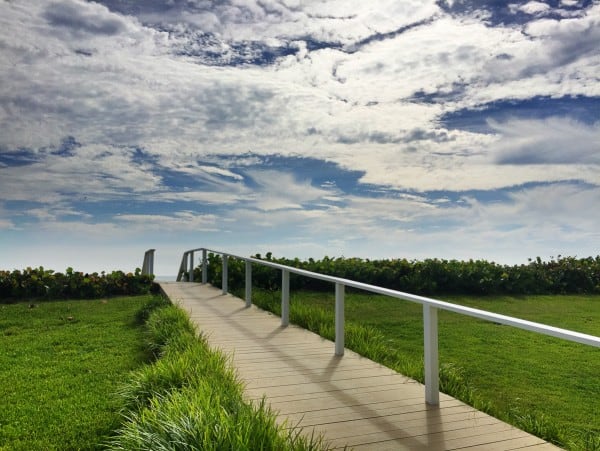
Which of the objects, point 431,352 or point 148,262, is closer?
point 431,352

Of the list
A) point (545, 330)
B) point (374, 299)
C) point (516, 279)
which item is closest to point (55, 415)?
point (545, 330)

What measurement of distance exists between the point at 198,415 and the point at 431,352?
7.17 ft

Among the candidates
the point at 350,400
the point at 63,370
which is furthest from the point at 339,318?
the point at 63,370

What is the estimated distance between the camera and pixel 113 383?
22.0 feet

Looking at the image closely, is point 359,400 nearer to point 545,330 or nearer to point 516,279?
point 545,330

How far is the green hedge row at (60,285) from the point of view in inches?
Answer: 523

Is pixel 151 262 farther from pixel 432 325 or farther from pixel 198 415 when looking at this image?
pixel 198 415

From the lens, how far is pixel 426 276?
14148 millimetres

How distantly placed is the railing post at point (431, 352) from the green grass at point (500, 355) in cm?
67

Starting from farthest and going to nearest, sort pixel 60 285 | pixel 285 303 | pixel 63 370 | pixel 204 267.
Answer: pixel 204 267, pixel 60 285, pixel 285 303, pixel 63 370

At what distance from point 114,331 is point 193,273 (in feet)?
20.0

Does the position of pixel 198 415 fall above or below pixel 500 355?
above

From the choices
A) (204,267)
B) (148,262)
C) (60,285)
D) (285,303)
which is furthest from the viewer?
(148,262)

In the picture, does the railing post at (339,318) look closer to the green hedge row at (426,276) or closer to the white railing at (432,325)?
the white railing at (432,325)
